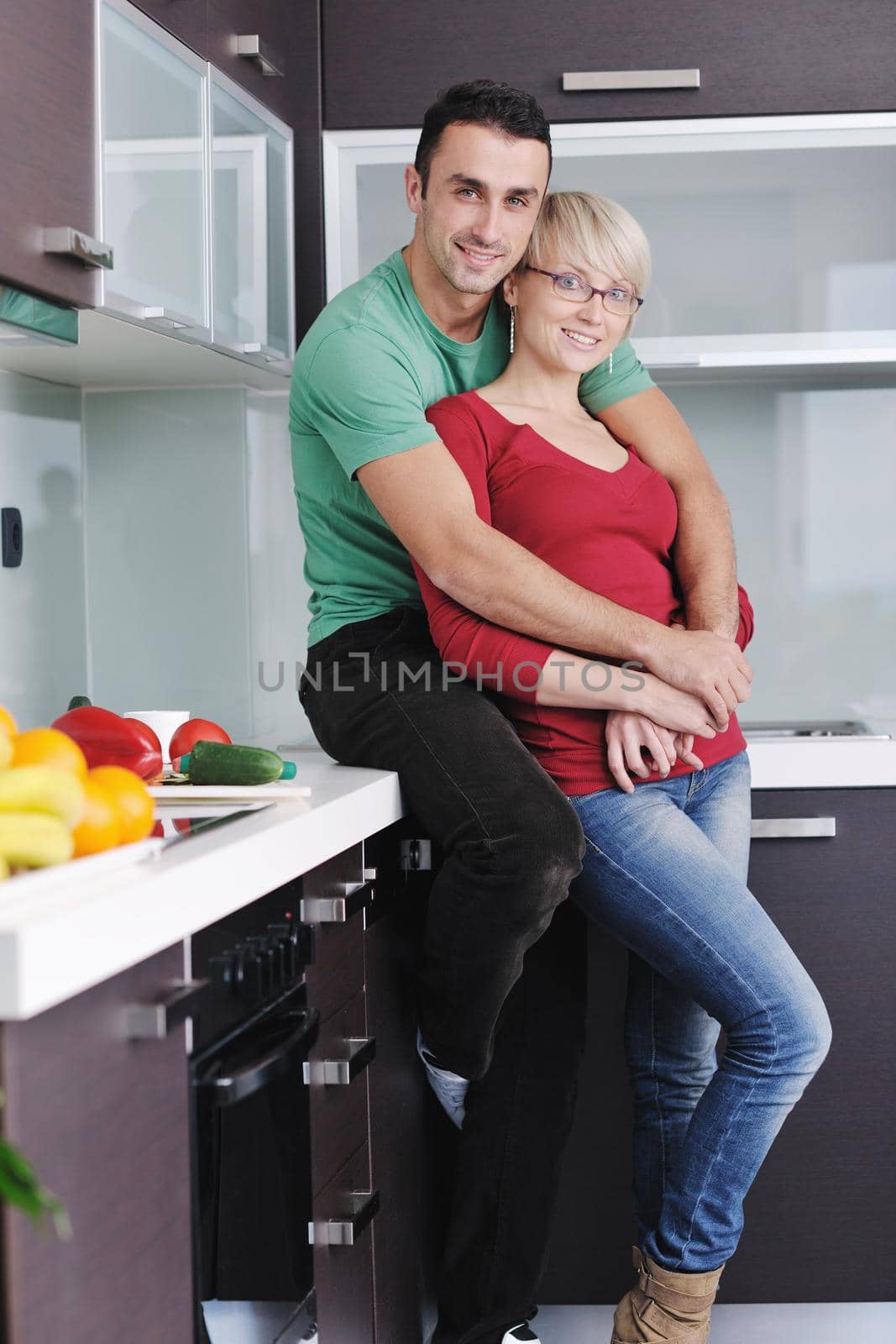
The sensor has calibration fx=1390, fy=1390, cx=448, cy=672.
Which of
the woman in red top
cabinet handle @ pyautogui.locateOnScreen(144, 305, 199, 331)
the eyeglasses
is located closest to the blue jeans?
the woman in red top

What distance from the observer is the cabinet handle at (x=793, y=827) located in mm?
1764

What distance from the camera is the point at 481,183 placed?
5.18ft

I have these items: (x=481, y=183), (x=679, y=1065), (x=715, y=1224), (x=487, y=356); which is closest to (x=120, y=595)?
(x=487, y=356)

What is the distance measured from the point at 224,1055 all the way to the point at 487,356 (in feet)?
3.32

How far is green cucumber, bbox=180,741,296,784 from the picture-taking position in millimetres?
1276

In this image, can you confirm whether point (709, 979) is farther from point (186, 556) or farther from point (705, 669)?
point (186, 556)

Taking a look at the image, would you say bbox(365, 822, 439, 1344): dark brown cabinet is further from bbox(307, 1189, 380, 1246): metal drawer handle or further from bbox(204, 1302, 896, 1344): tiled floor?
bbox(204, 1302, 896, 1344): tiled floor

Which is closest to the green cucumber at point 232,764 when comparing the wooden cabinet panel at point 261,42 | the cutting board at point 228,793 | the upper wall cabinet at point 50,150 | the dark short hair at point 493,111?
the cutting board at point 228,793

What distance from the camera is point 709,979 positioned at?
4.64 ft

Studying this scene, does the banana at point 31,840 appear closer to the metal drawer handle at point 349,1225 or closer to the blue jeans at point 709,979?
the metal drawer handle at point 349,1225

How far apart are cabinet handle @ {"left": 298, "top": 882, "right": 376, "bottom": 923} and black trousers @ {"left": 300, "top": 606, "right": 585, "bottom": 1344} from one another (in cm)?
9

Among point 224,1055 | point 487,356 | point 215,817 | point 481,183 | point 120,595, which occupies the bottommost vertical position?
point 224,1055

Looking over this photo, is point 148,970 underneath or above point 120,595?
underneath

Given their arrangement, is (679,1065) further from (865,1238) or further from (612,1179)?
(865,1238)
